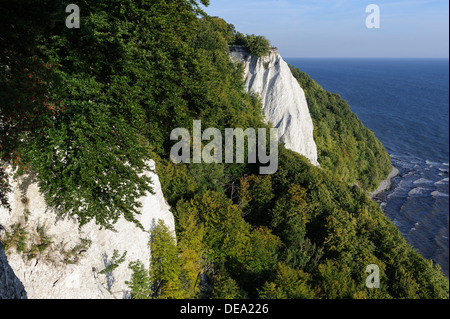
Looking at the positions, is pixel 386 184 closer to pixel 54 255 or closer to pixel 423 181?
pixel 423 181

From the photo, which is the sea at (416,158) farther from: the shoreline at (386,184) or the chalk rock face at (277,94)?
the chalk rock face at (277,94)

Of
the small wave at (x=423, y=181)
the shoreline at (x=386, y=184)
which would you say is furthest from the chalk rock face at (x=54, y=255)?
the small wave at (x=423, y=181)

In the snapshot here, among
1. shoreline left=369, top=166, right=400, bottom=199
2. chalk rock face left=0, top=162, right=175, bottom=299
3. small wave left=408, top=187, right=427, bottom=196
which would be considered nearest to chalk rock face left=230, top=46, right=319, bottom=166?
shoreline left=369, top=166, right=400, bottom=199

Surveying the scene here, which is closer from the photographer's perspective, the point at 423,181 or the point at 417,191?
the point at 417,191

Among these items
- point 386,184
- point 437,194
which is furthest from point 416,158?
point 437,194

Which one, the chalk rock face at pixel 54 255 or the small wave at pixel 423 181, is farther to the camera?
the small wave at pixel 423 181

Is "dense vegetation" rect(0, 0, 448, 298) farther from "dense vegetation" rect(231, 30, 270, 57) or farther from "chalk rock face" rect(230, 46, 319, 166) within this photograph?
"dense vegetation" rect(231, 30, 270, 57)
